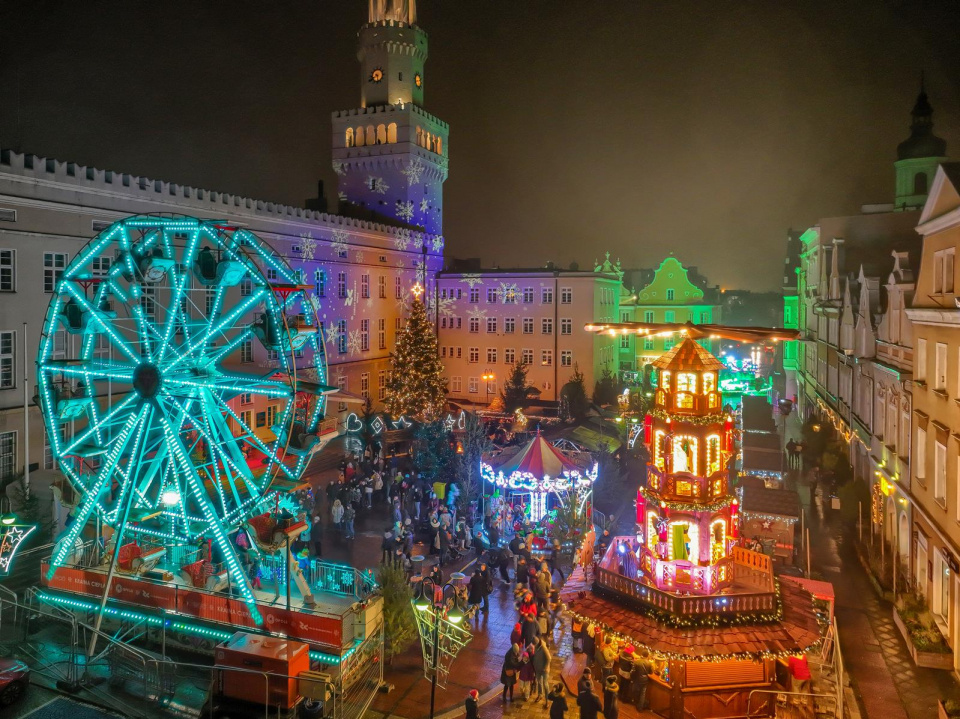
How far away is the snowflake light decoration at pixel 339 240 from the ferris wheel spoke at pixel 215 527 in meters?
25.9

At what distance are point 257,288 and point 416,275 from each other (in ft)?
111

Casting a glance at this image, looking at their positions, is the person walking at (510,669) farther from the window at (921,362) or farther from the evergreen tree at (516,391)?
the evergreen tree at (516,391)

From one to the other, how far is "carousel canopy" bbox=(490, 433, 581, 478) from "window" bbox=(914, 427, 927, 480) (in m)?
8.78

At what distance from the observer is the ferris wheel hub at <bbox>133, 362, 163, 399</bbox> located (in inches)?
580

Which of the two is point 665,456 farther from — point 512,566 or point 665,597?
point 512,566

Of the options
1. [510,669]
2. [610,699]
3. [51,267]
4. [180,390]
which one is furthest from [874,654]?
[51,267]

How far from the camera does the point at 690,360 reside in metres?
14.1

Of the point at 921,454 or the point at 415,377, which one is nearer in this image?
the point at 921,454

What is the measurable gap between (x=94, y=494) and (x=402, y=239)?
110 ft

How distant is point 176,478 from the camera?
15.2 meters

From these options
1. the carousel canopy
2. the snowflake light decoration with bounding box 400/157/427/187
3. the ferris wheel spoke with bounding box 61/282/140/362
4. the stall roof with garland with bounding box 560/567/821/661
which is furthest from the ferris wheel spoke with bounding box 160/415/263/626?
the snowflake light decoration with bounding box 400/157/427/187

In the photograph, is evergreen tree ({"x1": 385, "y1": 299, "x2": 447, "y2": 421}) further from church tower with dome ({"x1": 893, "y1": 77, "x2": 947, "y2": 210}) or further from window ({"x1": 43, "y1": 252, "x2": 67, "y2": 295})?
church tower with dome ({"x1": 893, "y1": 77, "x2": 947, "y2": 210})

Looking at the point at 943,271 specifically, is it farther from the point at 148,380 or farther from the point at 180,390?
the point at 148,380

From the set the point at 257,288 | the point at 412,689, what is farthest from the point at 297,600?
the point at 257,288
